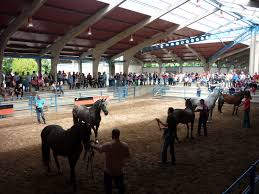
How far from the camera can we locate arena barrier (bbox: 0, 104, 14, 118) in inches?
573

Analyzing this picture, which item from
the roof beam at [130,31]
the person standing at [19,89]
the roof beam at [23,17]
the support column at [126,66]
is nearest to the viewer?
the roof beam at [23,17]

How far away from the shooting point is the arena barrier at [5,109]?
1455 centimetres

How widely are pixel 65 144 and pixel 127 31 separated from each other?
20842mm

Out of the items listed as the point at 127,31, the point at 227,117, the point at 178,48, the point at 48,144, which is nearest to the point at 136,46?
the point at 127,31

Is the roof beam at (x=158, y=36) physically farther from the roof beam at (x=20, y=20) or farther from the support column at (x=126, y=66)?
the roof beam at (x=20, y=20)

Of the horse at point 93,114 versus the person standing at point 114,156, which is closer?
the person standing at point 114,156

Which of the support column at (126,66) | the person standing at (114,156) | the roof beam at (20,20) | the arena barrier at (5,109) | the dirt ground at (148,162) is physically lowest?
the dirt ground at (148,162)

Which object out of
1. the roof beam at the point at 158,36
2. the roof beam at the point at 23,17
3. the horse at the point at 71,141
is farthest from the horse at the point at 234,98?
the roof beam at the point at 23,17

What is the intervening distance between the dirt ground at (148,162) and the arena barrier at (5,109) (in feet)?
5.13

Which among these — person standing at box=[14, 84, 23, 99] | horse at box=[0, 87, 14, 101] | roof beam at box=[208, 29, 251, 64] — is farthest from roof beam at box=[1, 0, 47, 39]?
roof beam at box=[208, 29, 251, 64]

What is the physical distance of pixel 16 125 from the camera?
1325 cm

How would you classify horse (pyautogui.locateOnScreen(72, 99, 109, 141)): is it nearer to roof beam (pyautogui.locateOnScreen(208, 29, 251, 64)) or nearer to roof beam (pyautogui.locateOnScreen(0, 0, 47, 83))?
roof beam (pyautogui.locateOnScreen(0, 0, 47, 83))

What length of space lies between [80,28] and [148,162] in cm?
1640

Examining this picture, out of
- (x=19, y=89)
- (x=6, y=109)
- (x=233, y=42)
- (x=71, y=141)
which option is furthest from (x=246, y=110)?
(x=233, y=42)
